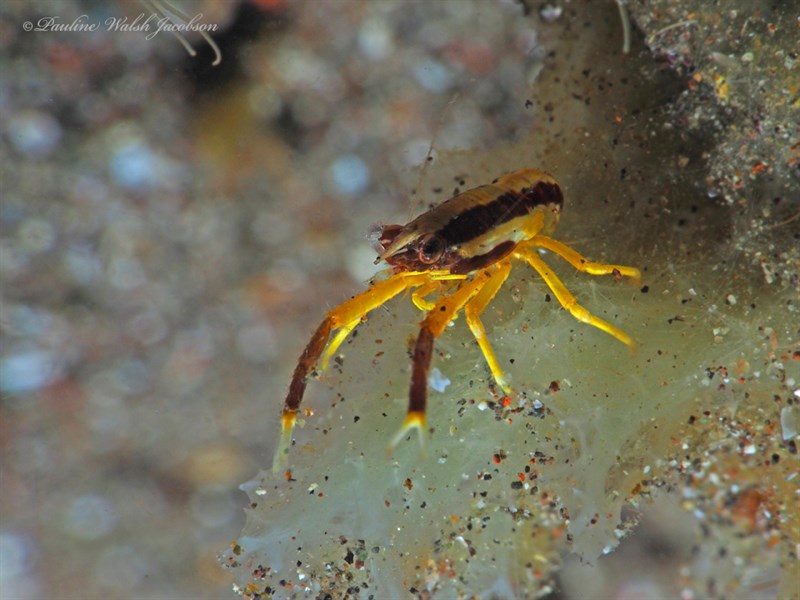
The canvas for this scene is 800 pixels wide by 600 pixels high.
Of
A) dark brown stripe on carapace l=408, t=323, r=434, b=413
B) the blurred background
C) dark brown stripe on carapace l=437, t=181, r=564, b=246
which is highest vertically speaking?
the blurred background

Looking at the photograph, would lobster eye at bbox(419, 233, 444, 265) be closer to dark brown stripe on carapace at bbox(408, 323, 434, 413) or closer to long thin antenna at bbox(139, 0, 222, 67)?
dark brown stripe on carapace at bbox(408, 323, 434, 413)

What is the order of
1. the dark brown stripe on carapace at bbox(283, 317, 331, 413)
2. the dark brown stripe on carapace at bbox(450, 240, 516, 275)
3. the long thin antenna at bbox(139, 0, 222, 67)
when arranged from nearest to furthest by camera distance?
the dark brown stripe on carapace at bbox(283, 317, 331, 413) < the dark brown stripe on carapace at bbox(450, 240, 516, 275) < the long thin antenna at bbox(139, 0, 222, 67)

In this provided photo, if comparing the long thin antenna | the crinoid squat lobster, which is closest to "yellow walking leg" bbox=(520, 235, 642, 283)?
the crinoid squat lobster

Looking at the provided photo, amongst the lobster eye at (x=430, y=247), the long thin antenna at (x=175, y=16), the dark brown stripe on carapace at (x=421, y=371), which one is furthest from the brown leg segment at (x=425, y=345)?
the long thin antenna at (x=175, y=16)

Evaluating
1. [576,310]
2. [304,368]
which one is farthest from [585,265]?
[304,368]

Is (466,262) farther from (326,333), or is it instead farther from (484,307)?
(326,333)

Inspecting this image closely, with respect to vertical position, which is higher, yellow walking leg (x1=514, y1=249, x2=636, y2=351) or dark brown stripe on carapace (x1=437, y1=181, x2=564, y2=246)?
dark brown stripe on carapace (x1=437, y1=181, x2=564, y2=246)

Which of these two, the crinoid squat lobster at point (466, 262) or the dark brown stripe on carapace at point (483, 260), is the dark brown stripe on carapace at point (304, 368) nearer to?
the crinoid squat lobster at point (466, 262)

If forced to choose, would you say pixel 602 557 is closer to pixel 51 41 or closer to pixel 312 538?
pixel 312 538
